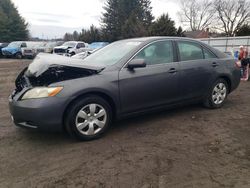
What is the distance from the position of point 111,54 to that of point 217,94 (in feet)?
8.43

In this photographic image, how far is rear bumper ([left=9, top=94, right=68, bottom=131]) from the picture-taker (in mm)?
3693

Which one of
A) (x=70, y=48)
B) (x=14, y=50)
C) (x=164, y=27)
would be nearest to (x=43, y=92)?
A: (x=70, y=48)

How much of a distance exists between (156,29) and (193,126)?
881 inches

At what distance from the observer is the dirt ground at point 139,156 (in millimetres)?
2982

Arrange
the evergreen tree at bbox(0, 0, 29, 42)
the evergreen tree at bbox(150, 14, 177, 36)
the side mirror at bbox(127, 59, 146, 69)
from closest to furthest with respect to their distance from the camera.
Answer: the side mirror at bbox(127, 59, 146, 69), the evergreen tree at bbox(150, 14, 177, 36), the evergreen tree at bbox(0, 0, 29, 42)

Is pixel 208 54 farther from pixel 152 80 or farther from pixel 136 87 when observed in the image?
pixel 136 87

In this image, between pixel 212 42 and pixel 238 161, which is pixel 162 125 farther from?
pixel 212 42

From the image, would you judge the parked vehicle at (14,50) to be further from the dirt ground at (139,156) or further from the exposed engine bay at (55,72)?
the exposed engine bay at (55,72)

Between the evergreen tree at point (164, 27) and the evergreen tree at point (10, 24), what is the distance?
30.4 metres

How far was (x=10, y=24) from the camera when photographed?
1820 inches

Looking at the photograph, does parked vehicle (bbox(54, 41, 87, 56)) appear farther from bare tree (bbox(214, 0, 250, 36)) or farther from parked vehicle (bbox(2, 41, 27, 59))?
bare tree (bbox(214, 0, 250, 36))

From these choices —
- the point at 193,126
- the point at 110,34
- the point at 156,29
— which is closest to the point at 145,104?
the point at 193,126

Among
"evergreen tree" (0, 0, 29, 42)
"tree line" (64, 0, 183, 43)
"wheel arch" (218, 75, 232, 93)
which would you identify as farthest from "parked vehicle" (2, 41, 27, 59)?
"wheel arch" (218, 75, 232, 93)

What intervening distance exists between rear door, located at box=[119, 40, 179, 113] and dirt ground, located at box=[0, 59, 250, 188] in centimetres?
46
